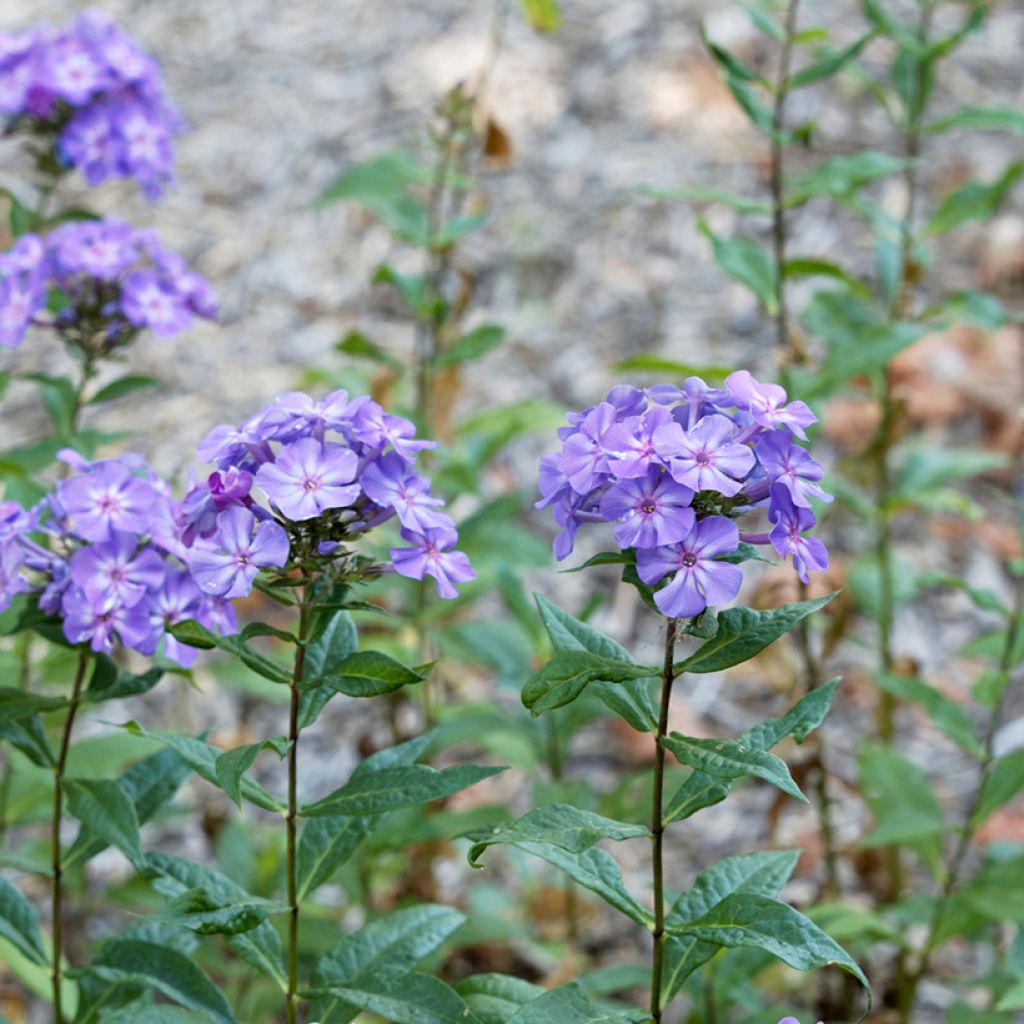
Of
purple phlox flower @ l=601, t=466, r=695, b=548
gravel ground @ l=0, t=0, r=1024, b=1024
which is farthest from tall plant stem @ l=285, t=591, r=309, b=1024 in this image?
gravel ground @ l=0, t=0, r=1024, b=1024

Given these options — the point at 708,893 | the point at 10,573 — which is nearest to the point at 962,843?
the point at 708,893

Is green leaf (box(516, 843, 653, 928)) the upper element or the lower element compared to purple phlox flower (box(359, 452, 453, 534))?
lower

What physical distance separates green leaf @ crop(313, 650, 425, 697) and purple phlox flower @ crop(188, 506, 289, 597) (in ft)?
0.65

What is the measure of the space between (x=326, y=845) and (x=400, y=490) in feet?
2.14

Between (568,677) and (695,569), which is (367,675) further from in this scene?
(695,569)

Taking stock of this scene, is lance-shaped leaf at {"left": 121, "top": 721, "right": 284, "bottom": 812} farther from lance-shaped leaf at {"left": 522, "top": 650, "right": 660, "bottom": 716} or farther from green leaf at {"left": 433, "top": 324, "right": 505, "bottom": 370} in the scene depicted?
green leaf at {"left": 433, "top": 324, "right": 505, "bottom": 370}

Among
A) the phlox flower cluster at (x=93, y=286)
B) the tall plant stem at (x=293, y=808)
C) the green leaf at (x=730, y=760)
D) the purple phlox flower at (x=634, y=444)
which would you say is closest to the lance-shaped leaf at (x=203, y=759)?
the tall plant stem at (x=293, y=808)

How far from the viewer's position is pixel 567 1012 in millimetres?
1852

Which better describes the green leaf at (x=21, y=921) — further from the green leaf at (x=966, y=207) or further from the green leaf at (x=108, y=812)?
the green leaf at (x=966, y=207)

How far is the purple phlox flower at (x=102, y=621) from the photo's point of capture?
2.01m

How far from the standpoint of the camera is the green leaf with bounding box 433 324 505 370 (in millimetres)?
3429

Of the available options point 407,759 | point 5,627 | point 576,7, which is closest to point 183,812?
point 5,627

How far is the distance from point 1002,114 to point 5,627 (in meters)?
2.56

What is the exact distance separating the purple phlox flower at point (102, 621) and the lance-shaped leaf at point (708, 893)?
0.88 m
